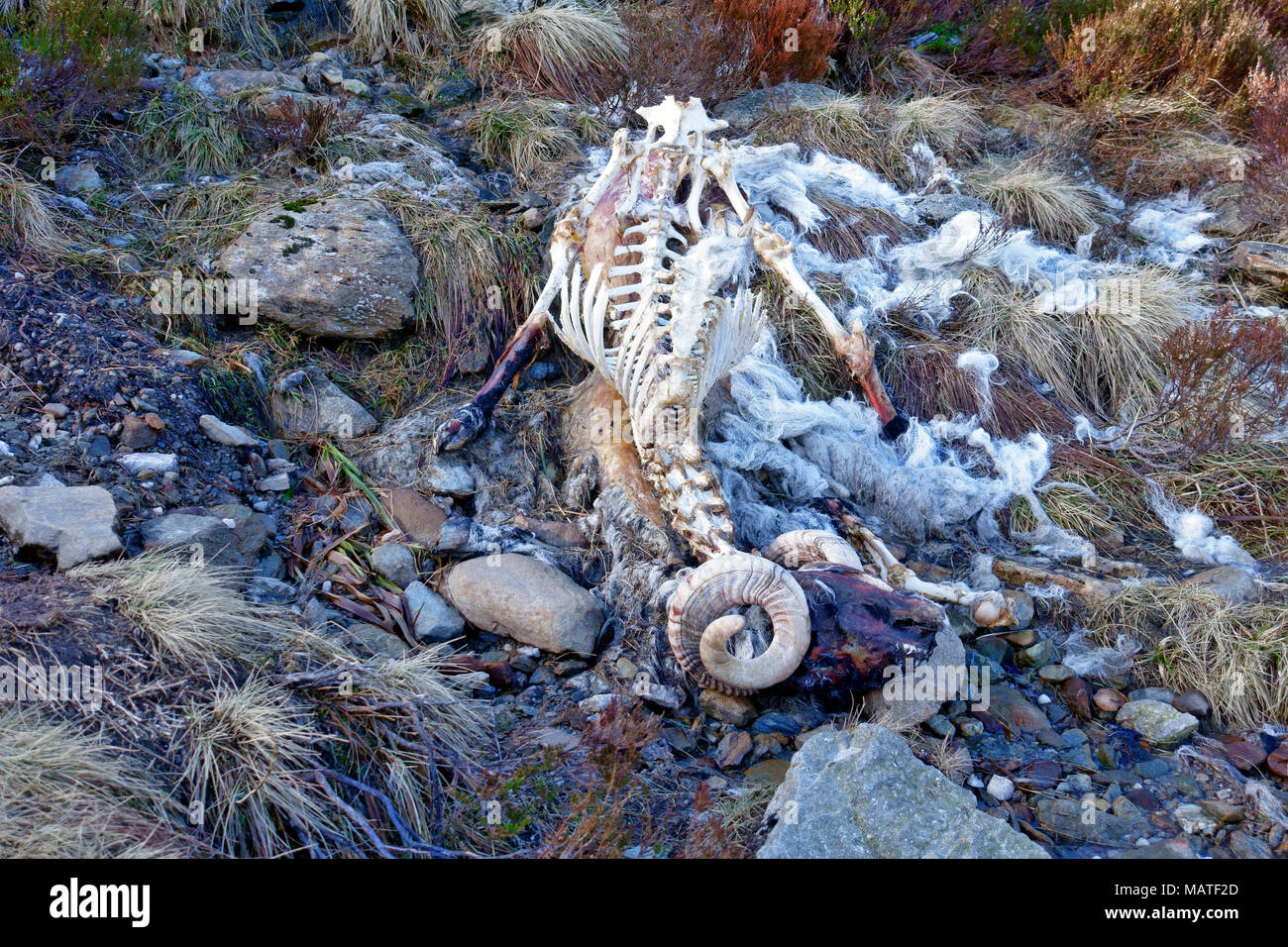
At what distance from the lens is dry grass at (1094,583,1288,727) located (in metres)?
3.54

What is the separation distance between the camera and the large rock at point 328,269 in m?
4.53

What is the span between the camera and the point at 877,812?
104 inches

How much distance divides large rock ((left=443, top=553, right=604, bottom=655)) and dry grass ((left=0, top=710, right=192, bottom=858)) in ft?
4.32

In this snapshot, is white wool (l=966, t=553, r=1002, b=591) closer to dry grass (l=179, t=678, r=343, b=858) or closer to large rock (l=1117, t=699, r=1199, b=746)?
large rock (l=1117, t=699, r=1199, b=746)

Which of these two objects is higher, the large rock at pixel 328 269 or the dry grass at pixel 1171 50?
the dry grass at pixel 1171 50

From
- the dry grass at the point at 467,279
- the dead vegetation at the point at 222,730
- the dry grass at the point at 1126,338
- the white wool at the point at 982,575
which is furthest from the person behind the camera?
the dry grass at the point at 1126,338

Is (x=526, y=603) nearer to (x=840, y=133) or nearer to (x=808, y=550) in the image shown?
(x=808, y=550)

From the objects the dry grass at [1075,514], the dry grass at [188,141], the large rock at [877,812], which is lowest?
the dry grass at [1075,514]

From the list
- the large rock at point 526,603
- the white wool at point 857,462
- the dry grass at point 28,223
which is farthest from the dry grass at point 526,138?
the large rock at point 526,603

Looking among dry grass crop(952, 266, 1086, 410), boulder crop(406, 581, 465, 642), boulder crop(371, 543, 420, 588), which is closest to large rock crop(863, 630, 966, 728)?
boulder crop(406, 581, 465, 642)

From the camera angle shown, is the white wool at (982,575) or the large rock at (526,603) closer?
the large rock at (526,603)

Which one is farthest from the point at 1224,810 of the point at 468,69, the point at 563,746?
the point at 468,69

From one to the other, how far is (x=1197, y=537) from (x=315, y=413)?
4.17 m

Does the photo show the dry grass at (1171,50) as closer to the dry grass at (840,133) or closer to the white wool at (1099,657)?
the dry grass at (840,133)
